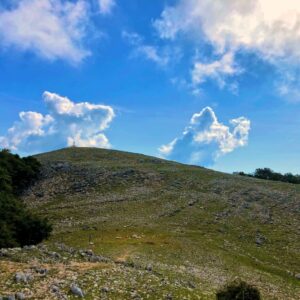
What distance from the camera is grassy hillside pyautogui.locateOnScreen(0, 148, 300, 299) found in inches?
1224

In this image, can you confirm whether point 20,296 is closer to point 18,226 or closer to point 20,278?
point 20,278

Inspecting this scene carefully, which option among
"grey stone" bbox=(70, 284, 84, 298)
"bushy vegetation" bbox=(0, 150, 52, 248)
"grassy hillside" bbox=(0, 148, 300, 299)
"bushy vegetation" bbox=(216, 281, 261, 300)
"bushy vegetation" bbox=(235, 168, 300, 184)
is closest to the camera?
"grey stone" bbox=(70, 284, 84, 298)

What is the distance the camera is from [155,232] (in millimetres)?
67562

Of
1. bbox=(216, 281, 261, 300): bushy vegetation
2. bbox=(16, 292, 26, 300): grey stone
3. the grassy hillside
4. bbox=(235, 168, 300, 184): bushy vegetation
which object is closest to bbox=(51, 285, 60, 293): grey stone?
the grassy hillside

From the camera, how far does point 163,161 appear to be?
137125 millimetres

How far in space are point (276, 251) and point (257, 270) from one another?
Result: 40.7 feet

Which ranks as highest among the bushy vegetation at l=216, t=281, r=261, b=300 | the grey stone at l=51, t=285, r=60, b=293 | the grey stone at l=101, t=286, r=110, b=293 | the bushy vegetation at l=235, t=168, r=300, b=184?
the bushy vegetation at l=235, t=168, r=300, b=184

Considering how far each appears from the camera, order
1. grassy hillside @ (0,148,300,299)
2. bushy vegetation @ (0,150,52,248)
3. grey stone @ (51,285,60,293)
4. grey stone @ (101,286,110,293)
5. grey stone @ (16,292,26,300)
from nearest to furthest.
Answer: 1. grey stone @ (16,292,26,300)
2. grey stone @ (51,285,60,293)
3. grey stone @ (101,286,110,293)
4. grassy hillside @ (0,148,300,299)
5. bushy vegetation @ (0,150,52,248)

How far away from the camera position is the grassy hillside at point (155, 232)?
3108 cm

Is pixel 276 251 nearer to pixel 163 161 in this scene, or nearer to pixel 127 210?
pixel 127 210

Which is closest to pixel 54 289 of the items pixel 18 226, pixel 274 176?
pixel 18 226

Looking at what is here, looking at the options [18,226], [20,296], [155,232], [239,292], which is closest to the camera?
[20,296]

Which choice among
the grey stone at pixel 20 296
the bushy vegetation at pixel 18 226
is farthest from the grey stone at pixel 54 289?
the bushy vegetation at pixel 18 226

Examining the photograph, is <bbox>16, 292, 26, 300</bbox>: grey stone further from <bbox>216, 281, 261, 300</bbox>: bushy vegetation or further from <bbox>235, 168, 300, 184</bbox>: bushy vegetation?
<bbox>235, 168, 300, 184</bbox>: bushy vegetation
